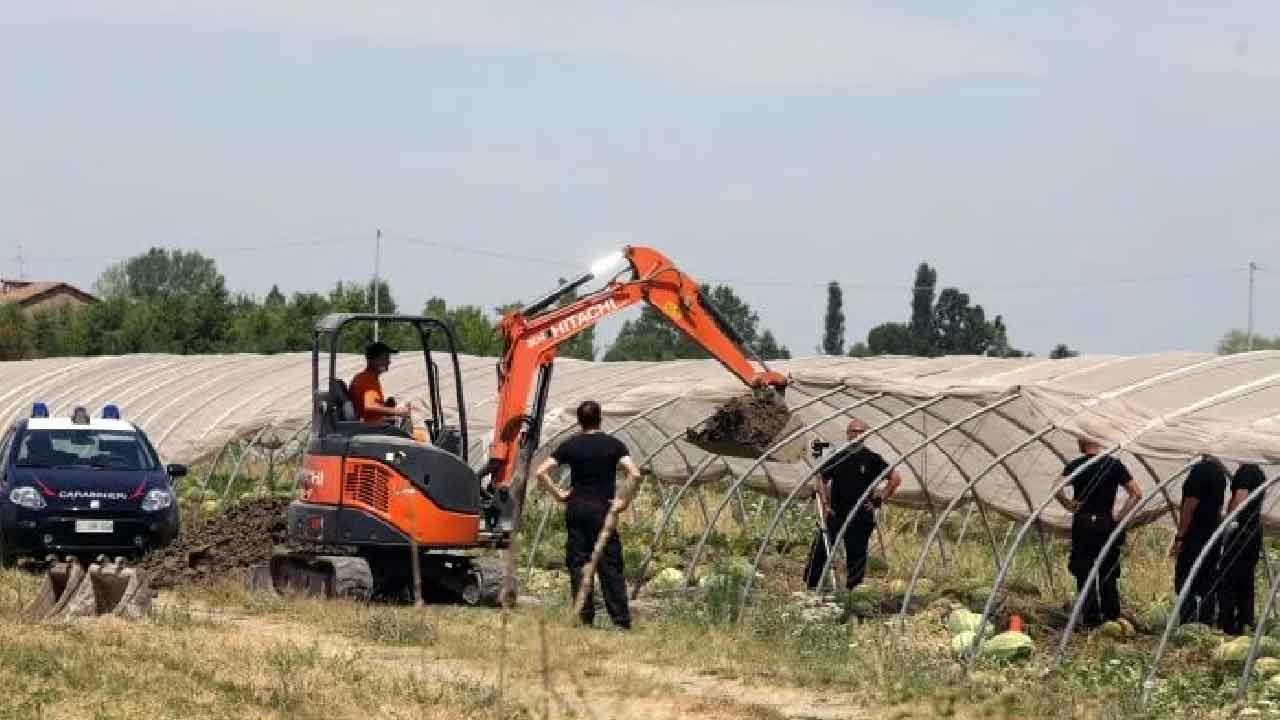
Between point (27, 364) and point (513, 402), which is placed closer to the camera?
point (513, 402)

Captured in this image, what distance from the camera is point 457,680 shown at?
38.4ft

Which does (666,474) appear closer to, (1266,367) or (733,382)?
(733,382)

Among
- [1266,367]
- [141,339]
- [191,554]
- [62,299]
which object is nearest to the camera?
[191,554]

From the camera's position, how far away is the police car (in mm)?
19406

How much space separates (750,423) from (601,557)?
9.54 feet

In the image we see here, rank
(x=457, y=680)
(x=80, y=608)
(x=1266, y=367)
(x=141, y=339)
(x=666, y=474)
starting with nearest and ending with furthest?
(x=457, y=680) < (x=80, y=608) < (x=1266, y=367) < (x=666, y=474) < (x=141, y=339)

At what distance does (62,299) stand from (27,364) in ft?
188

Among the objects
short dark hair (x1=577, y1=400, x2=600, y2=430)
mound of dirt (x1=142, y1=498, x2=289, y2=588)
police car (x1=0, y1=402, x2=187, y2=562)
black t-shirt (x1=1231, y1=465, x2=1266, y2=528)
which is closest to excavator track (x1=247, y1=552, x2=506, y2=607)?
mound of dirt (x1=142, y1=498, x2=289, y2=588)

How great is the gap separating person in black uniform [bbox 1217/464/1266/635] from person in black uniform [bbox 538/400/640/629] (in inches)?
185

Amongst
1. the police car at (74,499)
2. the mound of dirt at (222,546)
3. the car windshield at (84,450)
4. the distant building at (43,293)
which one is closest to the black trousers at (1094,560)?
the mound of dirt at (222,546)

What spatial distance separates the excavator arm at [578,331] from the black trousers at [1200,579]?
11.7 ft

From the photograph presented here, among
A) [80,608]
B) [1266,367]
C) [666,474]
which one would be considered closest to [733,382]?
[666,474]

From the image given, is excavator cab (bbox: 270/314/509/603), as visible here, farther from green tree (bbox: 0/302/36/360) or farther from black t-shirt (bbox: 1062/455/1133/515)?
green tree (bbox: 0/302/36/360)

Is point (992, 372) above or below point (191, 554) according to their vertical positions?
above
